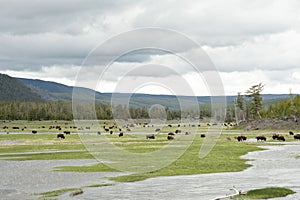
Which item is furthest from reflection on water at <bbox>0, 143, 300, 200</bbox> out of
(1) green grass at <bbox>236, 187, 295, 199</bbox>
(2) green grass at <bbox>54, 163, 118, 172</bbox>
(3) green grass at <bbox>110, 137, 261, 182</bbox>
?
(3) green grass at <bbox>110, 137, 261, 182</bbox>

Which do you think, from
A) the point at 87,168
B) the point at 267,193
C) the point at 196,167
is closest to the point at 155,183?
the point at 267,193

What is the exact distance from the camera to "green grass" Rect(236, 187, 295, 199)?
2431 centimetres

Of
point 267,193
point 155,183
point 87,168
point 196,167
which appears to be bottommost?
point 267,193

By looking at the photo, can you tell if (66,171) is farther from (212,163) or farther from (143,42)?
(143,42)

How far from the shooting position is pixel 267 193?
25.2 meters

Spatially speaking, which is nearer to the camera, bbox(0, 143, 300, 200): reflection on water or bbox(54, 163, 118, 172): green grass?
bbox(0, 143, 300, 200): reflection on water

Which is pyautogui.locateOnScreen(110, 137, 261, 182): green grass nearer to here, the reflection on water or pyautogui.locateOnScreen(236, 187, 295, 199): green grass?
the reflection on water

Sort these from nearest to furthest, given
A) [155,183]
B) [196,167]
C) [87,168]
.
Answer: [155,183]
[196,167]
[87,168]

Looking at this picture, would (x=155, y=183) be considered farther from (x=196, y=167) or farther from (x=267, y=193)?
(x=196, y=167)

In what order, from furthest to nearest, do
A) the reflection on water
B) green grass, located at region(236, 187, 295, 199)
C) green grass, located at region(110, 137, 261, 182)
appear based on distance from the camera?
1. green grass, located at region(110, 137, 261, 182)
2. the reflection on water
3. green grass, located at region(236, 187, 295, 199)

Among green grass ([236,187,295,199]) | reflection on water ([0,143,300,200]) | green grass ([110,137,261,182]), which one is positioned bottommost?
green grass ([236,187,295,199])

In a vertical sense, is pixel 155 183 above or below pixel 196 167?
below

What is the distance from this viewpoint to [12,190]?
91.6ft

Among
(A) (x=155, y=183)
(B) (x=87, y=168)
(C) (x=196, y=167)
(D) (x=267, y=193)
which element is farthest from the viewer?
(B) (x=87, y=168)
